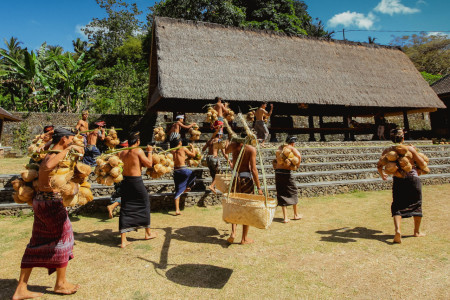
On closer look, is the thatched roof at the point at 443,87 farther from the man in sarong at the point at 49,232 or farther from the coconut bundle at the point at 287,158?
the man in sarong at the point at 49,232

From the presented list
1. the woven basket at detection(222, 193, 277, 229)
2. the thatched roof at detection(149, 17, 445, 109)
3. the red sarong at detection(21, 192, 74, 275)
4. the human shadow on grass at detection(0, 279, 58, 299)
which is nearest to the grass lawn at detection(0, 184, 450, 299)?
the human shadow on grass at detection(0, 279, 58, 299)

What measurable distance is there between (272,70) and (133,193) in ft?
31.5

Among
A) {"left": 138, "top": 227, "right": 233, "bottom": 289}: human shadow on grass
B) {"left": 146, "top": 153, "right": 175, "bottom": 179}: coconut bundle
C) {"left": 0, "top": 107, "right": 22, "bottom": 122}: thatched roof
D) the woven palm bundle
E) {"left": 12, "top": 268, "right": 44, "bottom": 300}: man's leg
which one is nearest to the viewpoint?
{"left": 12, "top": 268, "right": 44, "bottom": 300}: man's leg

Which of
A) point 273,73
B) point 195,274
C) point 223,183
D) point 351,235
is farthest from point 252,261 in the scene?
point 273,73

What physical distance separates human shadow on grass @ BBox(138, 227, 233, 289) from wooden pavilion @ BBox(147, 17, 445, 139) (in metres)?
7.09

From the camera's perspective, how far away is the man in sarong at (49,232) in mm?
2688

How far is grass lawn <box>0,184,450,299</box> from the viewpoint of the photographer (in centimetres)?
285

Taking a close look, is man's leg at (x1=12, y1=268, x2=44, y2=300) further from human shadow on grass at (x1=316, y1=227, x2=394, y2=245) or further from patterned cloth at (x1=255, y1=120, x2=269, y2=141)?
patterned cloth at (x1=255, y1=120, x2=269, y2=141)

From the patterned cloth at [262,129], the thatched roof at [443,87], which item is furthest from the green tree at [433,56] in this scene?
the patterned cloth at [262,129]

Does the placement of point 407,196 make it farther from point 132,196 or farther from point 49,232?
point 49,232

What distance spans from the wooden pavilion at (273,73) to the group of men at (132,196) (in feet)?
13.1

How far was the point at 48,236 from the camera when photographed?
2.76 metres

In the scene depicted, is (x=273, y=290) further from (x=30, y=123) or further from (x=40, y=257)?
(x=30, y=123)

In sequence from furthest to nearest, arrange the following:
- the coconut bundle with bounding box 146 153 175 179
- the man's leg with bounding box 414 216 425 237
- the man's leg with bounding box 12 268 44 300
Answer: the man's leg with bounding box 414 216 425 237
the coconut bundle with bounding box 146 153 175 179
the man's leg with bounding box 12 268 44 300
